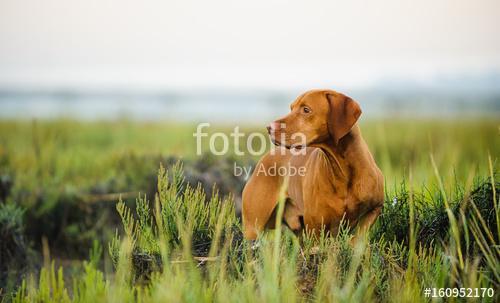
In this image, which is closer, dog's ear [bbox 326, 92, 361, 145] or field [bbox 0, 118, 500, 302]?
field [bbox 0, 118, 500, 302]

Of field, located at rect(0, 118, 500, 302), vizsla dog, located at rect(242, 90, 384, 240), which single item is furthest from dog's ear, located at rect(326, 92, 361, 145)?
field, located at rect(0, 118, 500, 302)

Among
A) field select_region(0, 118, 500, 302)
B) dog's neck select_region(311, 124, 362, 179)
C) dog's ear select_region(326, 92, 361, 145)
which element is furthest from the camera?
dog's neck select_region(311, 124, 362, 179)

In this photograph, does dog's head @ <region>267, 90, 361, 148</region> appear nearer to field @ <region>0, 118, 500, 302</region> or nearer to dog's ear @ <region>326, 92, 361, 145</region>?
dog's ear @ <region>326, 92, 361, 145</region>

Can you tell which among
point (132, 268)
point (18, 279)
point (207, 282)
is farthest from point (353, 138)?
point (18, 279)

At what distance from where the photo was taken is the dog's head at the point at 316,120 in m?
4.78

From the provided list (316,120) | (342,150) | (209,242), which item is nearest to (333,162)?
(342,150)

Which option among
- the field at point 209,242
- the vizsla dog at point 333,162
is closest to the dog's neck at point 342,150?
the vizsla dog at point 333,162

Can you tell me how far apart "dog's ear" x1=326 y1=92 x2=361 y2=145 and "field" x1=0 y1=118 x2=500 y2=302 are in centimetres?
53

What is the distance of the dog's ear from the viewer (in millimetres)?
4766

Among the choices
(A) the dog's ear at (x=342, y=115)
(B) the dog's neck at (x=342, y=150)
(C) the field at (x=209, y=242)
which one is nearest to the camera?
(C) the field at (x=209, y=242)

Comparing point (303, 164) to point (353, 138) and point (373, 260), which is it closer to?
point (353, 138)

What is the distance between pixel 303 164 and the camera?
537cm

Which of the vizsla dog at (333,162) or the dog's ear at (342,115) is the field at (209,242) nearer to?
the vizsla dog at (333,162)

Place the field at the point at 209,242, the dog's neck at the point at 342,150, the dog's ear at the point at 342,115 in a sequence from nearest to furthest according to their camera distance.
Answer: the field at the point at 209,242 < the dog's ear at the point at 342,115 < the dog's neck at the point at 342,150
